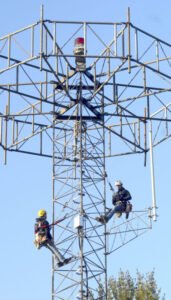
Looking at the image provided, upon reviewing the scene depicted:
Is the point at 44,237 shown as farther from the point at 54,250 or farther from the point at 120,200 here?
the point at 120,200

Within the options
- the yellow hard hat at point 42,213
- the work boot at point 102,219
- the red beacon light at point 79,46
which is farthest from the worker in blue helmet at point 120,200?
the red beacon light at point 79,46

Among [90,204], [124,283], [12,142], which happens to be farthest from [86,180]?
[124,283]

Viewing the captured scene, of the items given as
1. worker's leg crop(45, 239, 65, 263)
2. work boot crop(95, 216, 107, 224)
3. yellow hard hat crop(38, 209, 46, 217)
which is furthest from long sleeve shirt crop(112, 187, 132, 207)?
worker's leg crop(45, 239, 65, 263)

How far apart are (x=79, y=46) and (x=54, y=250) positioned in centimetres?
779

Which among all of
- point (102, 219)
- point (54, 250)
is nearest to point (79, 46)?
point (102, 219)

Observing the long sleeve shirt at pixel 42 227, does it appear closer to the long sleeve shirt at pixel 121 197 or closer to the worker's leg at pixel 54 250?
the worker's leg at pixel 54 250

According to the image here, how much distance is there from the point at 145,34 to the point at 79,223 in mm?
7423

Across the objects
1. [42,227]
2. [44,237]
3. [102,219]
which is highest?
[102,219]

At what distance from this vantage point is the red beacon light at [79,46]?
125 feet

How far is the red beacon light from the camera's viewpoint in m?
38.0

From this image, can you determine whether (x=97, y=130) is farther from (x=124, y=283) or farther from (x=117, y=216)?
(x=124, y=283)

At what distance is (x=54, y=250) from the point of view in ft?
126

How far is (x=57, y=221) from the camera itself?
3875 cm

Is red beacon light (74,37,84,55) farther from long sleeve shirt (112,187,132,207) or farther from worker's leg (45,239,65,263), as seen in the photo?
worker's leg (45,239,65,263)
